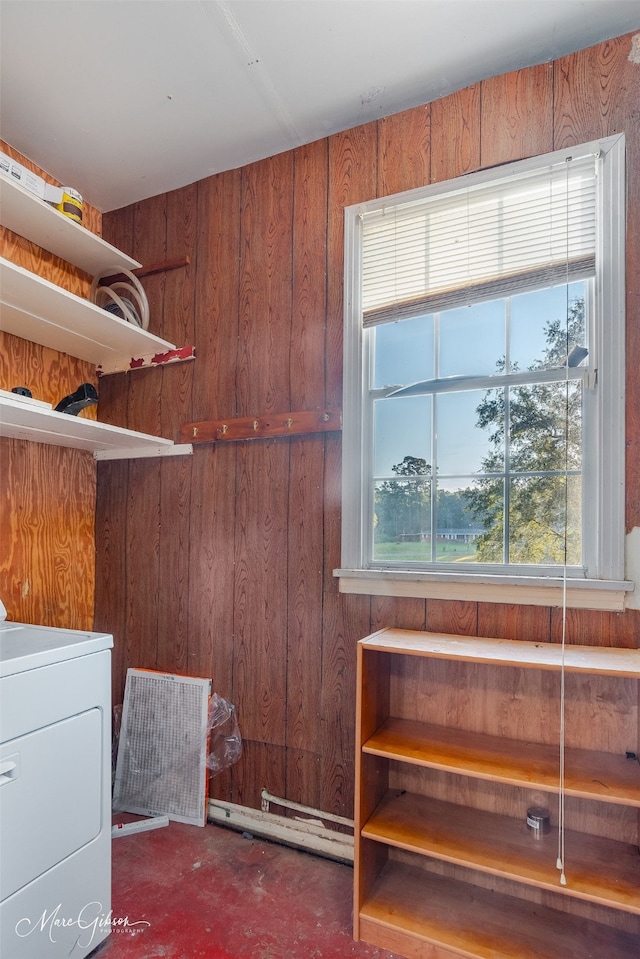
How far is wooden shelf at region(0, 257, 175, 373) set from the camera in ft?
5.82

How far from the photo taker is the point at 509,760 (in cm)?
146

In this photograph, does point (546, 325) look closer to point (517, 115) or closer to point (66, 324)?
point (517, 115)

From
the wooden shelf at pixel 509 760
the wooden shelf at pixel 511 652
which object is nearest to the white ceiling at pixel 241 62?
the wooden shelf at pixel 511 652

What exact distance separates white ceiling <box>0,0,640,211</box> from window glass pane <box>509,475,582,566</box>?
4.73 ft

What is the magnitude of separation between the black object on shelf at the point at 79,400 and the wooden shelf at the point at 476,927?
191 centimetres

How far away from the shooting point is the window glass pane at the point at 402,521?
A: 6.13 feet

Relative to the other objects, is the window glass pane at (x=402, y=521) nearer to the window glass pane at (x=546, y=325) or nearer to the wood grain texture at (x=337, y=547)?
the wood grain texture at (x=337, y=547)

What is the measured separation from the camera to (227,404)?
7.31 ft

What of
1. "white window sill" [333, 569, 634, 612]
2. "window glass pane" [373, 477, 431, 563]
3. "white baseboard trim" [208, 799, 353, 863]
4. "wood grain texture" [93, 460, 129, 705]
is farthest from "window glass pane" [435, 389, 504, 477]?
"wood grain texture" [93, 460, 129, 705]

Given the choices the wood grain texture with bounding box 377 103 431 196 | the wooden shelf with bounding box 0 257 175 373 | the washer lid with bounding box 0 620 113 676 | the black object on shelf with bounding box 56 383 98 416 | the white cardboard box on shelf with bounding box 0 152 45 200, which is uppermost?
the wood grain texture with bounding box 377 103 431 196

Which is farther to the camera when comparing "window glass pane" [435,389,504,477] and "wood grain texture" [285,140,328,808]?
"wood grain texture" [285,140,328,808]

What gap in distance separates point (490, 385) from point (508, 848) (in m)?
1.45

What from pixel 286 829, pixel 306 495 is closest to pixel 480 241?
pixel 306 495

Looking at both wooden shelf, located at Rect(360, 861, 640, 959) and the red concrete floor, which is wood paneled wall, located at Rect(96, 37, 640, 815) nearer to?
the red concrete floor
